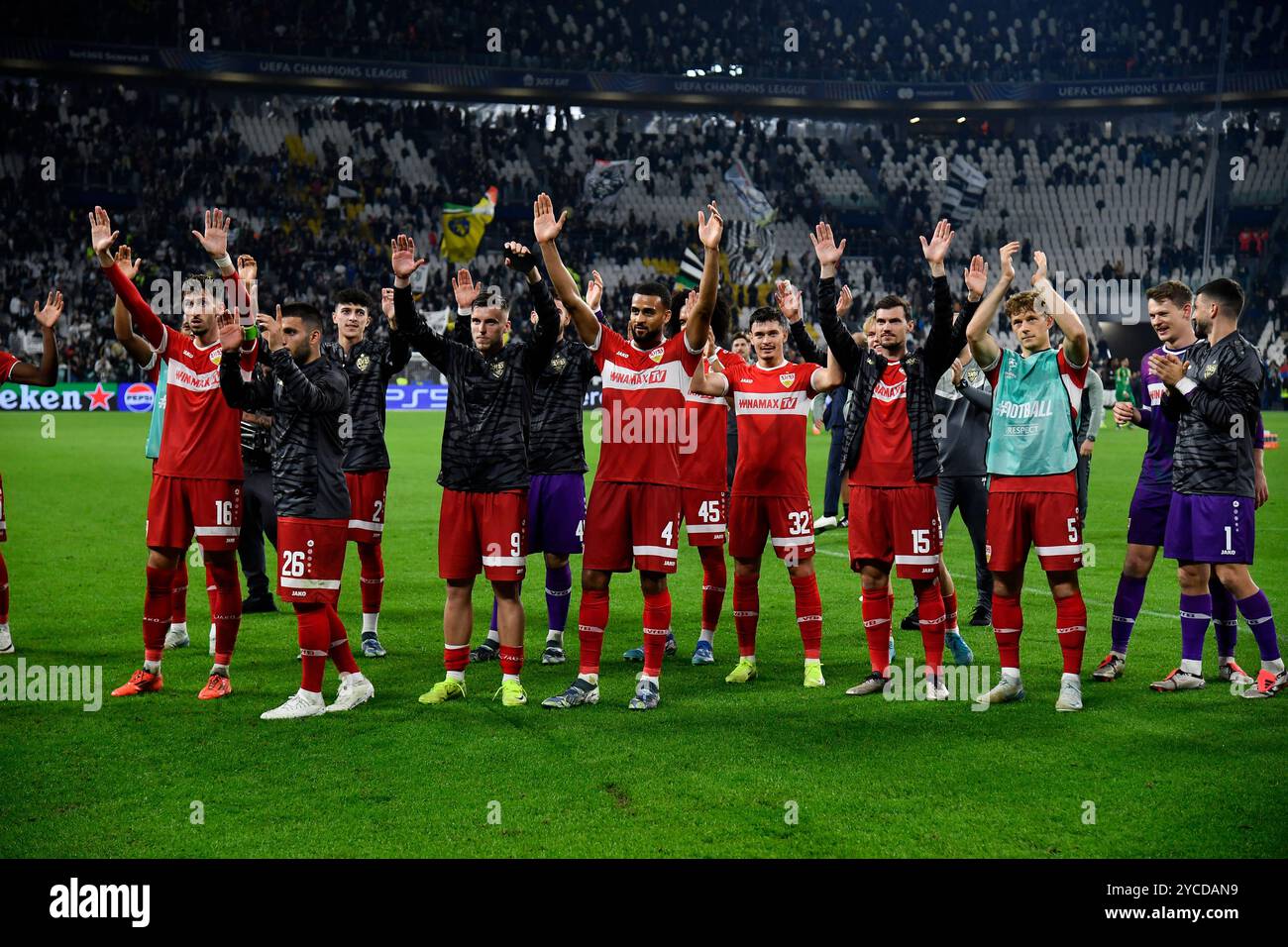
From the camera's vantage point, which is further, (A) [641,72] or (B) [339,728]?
(A) [641,72]

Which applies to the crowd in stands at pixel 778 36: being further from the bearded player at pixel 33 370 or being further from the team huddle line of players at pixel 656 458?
the team huddle line of players at pixel 656 458

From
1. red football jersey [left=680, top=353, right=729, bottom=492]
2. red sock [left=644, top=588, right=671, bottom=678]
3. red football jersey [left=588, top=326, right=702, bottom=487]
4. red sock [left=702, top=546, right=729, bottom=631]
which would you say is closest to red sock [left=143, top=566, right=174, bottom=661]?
red football jersey [left=588, top=326, right=702, bottom=487]

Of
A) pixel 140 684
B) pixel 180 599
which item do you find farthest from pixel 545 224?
pixel 180 599

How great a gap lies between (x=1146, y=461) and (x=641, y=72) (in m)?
46.3

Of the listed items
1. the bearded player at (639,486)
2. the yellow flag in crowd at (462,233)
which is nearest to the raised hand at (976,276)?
the bearded player at (639,486)

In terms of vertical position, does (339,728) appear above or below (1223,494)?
below

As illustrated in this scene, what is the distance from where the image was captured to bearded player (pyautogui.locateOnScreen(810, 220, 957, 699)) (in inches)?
283

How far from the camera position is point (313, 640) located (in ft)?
22.1

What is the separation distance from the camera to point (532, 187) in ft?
162

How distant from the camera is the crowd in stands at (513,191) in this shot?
42.4 meters

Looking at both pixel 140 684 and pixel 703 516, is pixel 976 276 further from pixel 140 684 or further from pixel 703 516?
pixel 140 684
